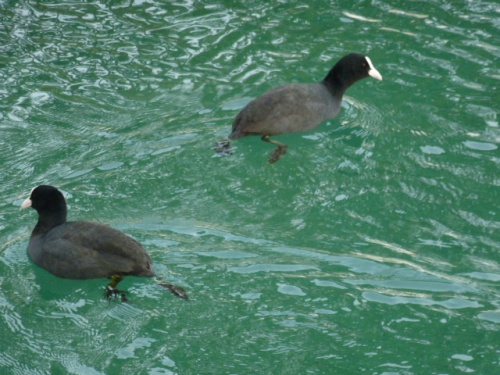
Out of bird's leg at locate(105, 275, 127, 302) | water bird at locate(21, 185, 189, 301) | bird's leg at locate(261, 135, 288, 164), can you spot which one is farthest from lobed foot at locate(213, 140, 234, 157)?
bird's leg at locate(105, 275, 127, 302)

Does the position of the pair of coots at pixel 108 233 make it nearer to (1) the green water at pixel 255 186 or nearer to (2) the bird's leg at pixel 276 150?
(2) the bird's leg at pixel 276 150

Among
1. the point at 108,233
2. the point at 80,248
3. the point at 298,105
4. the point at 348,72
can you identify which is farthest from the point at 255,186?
the point at 348,72

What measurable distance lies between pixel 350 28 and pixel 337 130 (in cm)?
218

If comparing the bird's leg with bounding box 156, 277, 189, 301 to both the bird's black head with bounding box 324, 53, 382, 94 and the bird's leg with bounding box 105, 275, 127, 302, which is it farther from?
the bird's black head with bounding box 324, 53, 382, 94

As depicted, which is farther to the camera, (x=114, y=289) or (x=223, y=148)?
(x=223, y=148)

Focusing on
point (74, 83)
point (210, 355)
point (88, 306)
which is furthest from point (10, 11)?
point (210, 355)

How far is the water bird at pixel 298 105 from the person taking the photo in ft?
27.4

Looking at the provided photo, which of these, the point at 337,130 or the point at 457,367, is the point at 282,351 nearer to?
the point at 457,367

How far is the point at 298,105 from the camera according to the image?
336 inches

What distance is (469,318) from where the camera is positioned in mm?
6281

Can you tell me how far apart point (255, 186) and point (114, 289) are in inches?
67.0

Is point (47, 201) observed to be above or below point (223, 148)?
below

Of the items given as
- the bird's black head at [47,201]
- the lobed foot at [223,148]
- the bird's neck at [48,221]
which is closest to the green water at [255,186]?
the lobed foot at [223,148]

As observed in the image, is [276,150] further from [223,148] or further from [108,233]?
[108,233]
